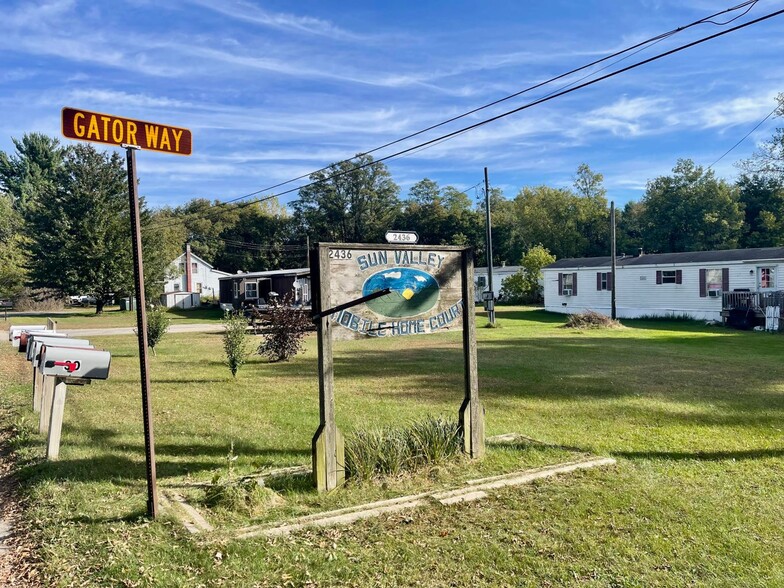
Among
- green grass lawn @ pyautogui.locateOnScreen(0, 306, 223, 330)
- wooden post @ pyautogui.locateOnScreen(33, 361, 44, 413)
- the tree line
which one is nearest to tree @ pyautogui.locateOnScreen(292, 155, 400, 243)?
the tree line

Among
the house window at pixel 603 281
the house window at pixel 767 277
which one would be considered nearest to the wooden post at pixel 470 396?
the house window at pixel 767 277

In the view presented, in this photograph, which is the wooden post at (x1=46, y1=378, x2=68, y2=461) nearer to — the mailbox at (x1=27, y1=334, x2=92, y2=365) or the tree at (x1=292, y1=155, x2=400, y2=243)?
the mailbox at (x1=27, y1=334, x2=92, y2=365)

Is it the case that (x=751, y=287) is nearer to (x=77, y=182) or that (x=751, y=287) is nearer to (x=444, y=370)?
(x=444, y=370)

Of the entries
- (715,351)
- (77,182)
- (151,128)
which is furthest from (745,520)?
(77,182)

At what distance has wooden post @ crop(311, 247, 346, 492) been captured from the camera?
4.40 metres

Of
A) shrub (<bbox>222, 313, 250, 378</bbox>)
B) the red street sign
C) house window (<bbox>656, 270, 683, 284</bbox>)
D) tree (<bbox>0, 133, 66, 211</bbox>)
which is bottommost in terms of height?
shrub (<bbox>222, 313, 250, 378</bbox>)

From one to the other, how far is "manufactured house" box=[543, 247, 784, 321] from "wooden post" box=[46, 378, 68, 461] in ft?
79.0

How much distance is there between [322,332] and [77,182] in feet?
119

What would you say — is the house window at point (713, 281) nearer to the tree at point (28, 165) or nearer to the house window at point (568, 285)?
the house window at point (568, 285)

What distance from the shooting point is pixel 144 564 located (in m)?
3.14

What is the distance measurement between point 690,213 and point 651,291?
79.2 ft

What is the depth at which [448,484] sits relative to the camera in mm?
4543

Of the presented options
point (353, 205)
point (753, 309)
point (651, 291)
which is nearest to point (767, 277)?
point (753, 309)

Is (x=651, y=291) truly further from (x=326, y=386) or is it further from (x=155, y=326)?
(x=326, y=386)
